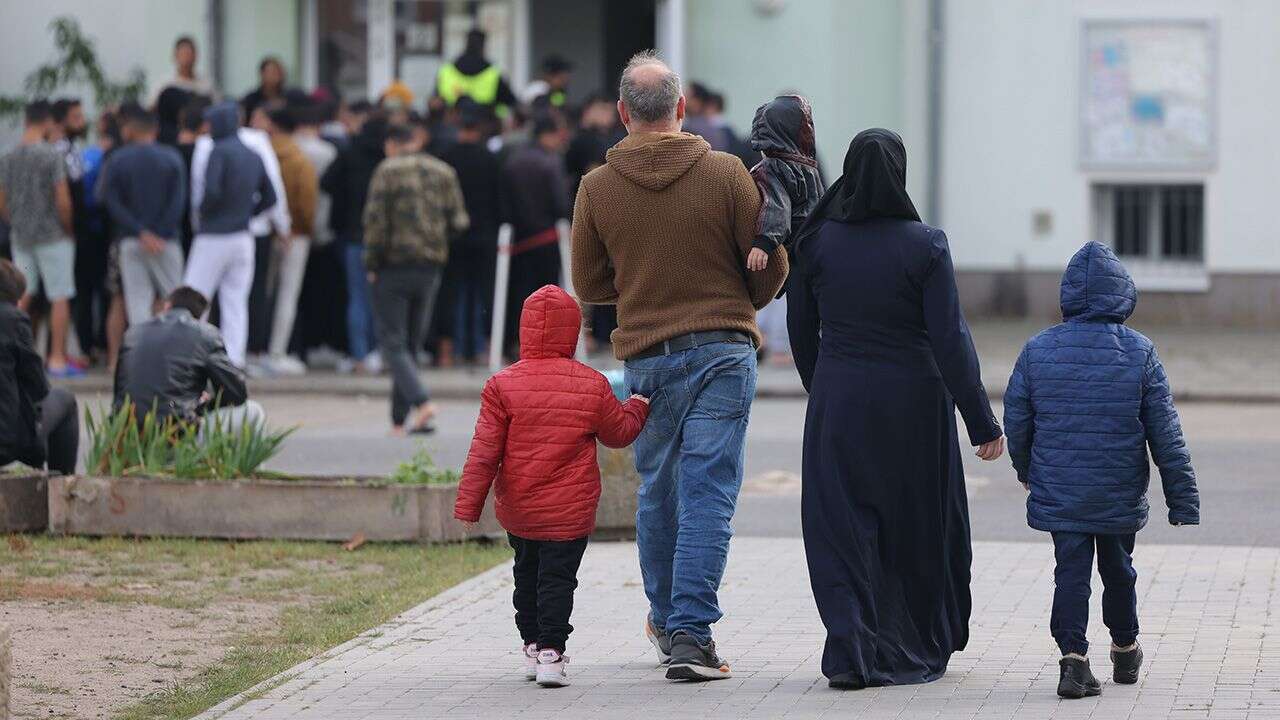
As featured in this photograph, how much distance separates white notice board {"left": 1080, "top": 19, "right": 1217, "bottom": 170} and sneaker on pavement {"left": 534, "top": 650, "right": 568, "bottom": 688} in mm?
15187

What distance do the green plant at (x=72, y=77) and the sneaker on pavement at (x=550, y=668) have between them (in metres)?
14.4

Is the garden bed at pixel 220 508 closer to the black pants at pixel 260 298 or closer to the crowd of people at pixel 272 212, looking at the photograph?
the crowd of people at pixel 272 212

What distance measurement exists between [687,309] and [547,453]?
2.04 ft

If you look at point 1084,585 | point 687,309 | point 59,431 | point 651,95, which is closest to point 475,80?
point 59,431

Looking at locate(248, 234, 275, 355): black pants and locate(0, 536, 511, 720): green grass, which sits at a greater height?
locate(248, 234, 275, 355): black pants

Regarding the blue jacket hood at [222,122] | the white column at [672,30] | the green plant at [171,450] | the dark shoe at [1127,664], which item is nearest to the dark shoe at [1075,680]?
the dark shoe at [1127,664]

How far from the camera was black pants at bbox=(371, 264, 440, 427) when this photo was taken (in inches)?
535

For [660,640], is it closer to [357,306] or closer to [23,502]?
[23,502]

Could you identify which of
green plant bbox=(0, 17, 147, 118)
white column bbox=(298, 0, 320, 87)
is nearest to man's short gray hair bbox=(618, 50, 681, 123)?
green plant bbox=(0, 17, 147, 118)

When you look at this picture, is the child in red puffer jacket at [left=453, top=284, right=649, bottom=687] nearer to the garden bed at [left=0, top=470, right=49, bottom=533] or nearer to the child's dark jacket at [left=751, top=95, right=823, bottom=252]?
the child's dark jacket at [left=751, top=95, right=823, bottom=252]

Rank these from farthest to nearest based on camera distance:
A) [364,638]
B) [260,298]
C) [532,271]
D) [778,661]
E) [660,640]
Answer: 1. [532,271]
2. [260,298]
3. [364,638]
4. [778,661]
5. [660,640]

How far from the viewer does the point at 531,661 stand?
7020 millimetres

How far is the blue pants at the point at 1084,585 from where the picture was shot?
6652mm

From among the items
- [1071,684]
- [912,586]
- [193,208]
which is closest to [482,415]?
[912,586]
